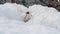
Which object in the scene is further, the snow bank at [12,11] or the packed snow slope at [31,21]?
the snow bank at [12,11]

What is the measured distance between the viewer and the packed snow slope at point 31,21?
1.34 metres

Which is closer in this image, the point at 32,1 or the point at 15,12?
the point at 15,12

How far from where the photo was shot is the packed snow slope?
1.34m

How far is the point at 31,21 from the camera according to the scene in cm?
195

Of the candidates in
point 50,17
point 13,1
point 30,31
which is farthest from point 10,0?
point 30,31

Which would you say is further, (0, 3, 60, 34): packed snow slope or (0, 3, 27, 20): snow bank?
(0, 3, 27, 20): snow bank

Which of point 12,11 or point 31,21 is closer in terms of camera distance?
point 31,21

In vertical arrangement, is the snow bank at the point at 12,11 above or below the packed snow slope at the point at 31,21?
below

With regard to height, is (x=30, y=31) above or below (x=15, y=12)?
above

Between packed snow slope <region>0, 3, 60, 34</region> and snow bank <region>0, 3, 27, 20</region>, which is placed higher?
packed snow slope <region>0, 3, 60, 34</region>

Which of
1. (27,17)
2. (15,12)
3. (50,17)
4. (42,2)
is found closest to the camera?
(50,17)

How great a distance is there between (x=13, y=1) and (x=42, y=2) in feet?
2.42

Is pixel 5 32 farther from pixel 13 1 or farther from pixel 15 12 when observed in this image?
pixel 13 1

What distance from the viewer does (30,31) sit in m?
1.31
